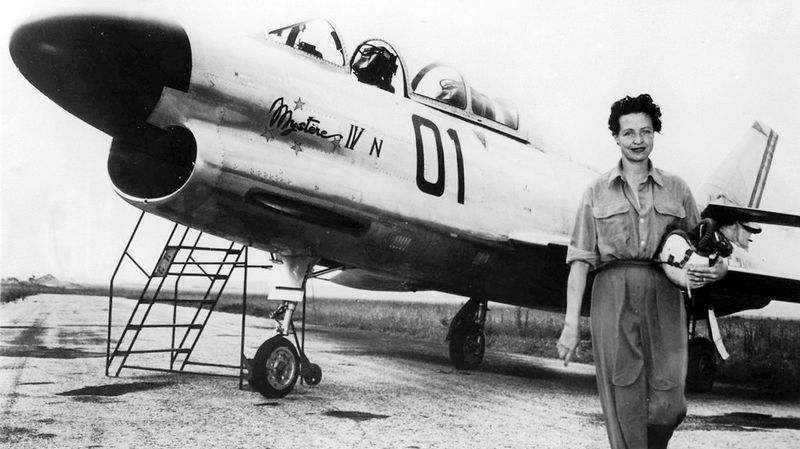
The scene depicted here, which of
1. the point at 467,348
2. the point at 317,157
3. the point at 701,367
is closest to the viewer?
the point at 317,157

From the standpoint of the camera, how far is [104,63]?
167 inches

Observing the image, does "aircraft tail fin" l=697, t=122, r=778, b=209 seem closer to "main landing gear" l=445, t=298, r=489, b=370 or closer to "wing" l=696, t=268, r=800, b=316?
"wing" l=696, t=268, r=800, b=316

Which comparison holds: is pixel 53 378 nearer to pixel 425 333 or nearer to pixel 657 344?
pixel 657 344

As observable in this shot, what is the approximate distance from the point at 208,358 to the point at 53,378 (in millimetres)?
2817

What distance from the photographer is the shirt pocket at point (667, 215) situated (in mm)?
2863

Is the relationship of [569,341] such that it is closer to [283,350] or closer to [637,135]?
[637,135]

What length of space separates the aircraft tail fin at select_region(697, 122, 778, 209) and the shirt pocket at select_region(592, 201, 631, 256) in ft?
23.9

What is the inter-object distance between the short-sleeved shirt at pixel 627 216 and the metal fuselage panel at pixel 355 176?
2.73 metres

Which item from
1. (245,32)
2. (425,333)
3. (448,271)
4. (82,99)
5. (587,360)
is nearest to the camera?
(82,99)

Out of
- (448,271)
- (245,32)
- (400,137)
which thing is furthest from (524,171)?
(245,32)

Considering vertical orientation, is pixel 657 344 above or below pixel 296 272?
below

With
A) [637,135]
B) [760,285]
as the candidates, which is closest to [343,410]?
[637,135]

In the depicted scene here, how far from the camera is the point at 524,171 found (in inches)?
288

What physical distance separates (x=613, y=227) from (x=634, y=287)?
0.27 m
